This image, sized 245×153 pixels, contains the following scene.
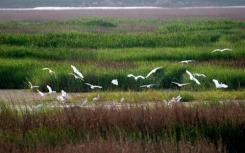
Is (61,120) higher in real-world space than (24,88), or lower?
higher

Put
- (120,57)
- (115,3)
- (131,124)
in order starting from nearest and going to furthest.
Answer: (131,124) < (120,57) < (115,3)

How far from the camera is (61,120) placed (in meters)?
11.5

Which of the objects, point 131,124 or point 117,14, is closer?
point 131,124

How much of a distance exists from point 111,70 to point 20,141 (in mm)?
9299

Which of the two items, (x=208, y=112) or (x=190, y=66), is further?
(x=190, y=66)

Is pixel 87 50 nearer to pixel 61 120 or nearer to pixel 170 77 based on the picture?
pixel 170 77

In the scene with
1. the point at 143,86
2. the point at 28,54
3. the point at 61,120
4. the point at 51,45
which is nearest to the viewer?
the point at 61,120

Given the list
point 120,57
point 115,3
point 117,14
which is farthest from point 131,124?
point 115,3

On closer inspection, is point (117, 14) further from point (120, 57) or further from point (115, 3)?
point (120, 57)

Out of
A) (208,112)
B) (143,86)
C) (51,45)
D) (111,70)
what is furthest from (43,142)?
(51,45)

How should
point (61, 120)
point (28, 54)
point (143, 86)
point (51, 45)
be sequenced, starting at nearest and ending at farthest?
1. point (61, 120)
2. point (143, 86)
3. point (28, 54)
4. point (51, 45)

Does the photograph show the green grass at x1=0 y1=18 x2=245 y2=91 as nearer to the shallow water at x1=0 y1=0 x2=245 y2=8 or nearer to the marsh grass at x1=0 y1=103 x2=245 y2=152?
the marsh grass at x1=0 y1=103 x2=245 y2=152

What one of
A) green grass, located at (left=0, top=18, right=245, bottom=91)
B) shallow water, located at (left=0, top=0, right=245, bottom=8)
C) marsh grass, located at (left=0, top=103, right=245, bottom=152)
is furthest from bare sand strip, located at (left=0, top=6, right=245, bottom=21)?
marsh grass, located at (left=0, top=103, right=245, bottom=152)

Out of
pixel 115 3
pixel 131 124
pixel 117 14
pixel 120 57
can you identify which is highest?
pixel 131 124
